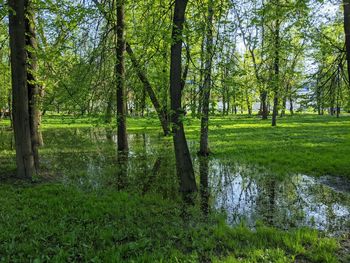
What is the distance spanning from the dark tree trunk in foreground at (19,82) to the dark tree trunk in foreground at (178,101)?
421 centimetres

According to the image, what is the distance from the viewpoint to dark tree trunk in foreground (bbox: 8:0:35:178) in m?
8.17

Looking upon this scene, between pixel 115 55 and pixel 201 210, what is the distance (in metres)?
5.58

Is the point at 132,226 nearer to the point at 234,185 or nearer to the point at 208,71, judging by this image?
the point at 208,71

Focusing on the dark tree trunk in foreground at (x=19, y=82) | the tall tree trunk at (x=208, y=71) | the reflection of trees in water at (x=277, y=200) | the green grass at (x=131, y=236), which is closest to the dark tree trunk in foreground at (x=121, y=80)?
the tall tree trunk at (x=208, y=71)

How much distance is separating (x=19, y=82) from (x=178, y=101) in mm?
4468

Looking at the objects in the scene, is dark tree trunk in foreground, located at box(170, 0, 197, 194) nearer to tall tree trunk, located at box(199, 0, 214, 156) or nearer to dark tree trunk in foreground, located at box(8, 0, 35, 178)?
tall tree trunk, located at box(199, 0, 214, 156)

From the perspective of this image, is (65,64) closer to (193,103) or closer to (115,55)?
(115,55)

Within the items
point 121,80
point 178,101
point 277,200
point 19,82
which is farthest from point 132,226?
point 19,82

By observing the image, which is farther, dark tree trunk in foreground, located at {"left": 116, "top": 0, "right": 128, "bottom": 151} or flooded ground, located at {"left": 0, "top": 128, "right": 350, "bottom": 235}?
dark tree trunk in foreground, located at {"left": 116, "top": 0, "right": 128, "bottom": 151}

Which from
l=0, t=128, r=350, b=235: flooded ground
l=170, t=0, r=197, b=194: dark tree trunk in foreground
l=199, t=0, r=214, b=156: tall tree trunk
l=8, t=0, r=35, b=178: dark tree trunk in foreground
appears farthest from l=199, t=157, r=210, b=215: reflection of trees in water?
l=8, t=0, r=35, b=178: dark tree trunk in foreground

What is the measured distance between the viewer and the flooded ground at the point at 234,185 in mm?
6477

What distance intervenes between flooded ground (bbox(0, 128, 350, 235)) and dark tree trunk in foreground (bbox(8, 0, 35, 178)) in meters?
1.40

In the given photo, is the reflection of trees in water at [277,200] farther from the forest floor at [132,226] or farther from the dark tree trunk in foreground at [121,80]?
the dark tree trunk in foreground at [121,80]

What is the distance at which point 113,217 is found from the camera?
6059 mm
